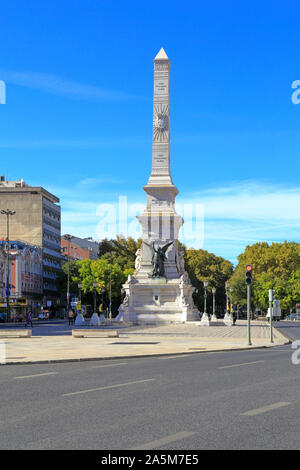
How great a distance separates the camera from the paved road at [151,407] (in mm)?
8469

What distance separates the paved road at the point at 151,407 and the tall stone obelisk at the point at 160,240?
153 feet

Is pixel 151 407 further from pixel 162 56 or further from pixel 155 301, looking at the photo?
pixel 162 56

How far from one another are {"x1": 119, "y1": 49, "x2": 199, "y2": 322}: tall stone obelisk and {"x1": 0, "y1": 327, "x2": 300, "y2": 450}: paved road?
153 feet

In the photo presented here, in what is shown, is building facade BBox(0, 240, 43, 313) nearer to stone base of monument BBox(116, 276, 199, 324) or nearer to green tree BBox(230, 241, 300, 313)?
stone base of monument BBox(116, 276, 199, 324)

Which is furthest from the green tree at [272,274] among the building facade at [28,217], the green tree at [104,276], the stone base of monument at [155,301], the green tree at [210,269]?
the stone base of monument at [155,301]

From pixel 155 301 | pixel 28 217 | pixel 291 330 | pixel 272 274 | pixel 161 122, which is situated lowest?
pixel 291 330

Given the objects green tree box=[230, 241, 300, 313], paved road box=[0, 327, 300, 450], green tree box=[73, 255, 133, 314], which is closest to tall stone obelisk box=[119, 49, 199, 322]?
green tree box=[73, 255, 133, 314]

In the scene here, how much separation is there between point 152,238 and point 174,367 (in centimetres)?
5095

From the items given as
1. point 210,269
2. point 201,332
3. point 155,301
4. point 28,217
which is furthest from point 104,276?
point 201,332

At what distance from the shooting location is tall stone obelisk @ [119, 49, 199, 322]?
66188 millimetres

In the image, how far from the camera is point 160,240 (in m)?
70.1

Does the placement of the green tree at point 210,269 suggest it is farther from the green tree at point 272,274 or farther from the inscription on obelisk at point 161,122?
the inscription on obelisk at point 161,122

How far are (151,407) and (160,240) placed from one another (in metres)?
58.8
